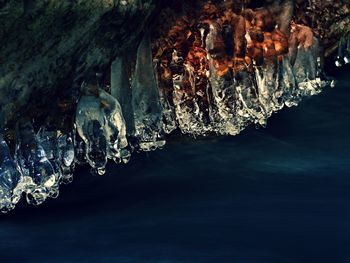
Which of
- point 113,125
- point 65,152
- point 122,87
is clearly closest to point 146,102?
point 122,87

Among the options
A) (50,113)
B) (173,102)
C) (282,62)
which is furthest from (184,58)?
(50,113)


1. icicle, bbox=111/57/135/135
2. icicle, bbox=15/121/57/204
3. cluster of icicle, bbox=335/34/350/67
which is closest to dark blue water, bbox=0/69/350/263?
icicle, bbox=15/121/57/204

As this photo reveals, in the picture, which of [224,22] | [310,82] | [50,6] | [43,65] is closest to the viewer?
[50,6]

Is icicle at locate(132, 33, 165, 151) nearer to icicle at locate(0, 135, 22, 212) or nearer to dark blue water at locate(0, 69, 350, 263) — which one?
dark blue water at locate(0, 69, 350, 263)

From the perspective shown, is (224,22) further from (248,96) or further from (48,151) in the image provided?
(48,151)

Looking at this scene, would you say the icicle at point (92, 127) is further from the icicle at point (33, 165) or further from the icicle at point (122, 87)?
the icicle at point (33, 165)
